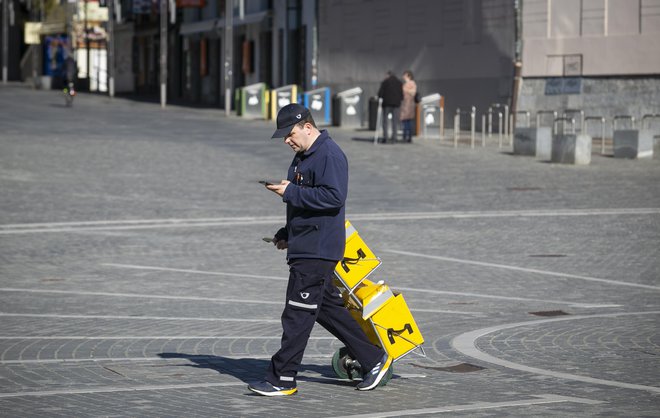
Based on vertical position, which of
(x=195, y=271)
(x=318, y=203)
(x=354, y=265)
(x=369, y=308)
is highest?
(x=318, y=203)

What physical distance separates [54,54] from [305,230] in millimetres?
88692

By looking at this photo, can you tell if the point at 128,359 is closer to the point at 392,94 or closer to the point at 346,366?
the point at 346,366

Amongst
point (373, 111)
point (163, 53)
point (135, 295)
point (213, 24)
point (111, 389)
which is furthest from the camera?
point (213, 24)

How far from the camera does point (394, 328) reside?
8.76m

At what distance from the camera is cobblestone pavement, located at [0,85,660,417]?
27.6 feet

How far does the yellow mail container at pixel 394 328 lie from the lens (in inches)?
344

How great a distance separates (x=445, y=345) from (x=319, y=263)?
2.30 meters

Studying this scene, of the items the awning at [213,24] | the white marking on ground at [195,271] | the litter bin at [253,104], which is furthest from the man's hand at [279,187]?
the awning at [213,24]

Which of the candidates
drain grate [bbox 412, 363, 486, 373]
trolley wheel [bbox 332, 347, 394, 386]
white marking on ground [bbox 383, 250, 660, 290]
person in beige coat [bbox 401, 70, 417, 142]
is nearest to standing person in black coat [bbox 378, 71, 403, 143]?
person in beige coat [bbox 401, 70, 417, 142]

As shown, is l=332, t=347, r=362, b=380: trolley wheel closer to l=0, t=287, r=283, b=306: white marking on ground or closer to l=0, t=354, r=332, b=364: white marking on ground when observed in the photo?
l=0, t=354, r=332, b=364: white marking on ground

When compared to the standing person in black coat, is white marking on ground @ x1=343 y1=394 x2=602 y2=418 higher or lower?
lower

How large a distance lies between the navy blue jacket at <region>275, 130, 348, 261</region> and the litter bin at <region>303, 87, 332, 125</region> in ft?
121

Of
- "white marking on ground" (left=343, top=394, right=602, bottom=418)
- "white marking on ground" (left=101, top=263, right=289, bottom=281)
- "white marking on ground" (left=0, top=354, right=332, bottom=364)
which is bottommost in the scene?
"white marking on ground" (left=101, top=263, right=289, bottom=281)

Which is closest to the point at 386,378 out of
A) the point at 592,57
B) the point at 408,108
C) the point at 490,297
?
the point at 490,297
